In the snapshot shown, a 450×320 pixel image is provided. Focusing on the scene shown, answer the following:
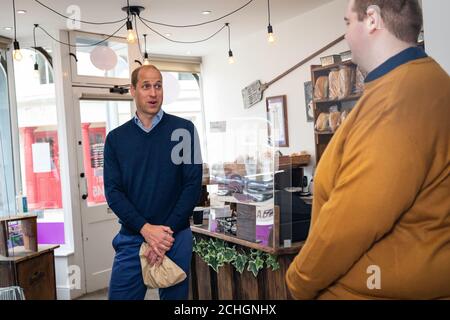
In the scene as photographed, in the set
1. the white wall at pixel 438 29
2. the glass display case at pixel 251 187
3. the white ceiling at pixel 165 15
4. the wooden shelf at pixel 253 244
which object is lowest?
the wooden shelf at pixel 253 244

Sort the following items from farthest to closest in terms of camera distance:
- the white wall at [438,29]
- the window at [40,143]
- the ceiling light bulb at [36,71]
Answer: the window at [40,143] < the ceiling light bulb at [36,71] < the white wall at [438,29]

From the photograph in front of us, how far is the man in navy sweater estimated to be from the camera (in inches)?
59.6

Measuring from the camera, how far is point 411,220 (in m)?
0.77

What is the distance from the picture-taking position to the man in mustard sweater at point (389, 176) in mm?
727

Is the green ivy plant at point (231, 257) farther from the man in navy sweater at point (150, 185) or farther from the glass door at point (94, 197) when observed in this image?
the glass door at point (94, 197)

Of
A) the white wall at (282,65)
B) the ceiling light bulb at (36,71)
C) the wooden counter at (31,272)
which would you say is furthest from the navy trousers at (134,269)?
the ceiling light bulb at (36,71)

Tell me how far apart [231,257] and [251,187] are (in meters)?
0.42

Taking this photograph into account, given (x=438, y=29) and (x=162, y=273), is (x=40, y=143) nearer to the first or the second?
(x=162, y=273)

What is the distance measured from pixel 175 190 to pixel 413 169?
981mm

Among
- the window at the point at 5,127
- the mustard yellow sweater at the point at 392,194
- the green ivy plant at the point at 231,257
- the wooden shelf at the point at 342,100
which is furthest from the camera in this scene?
the window at the point at 5,127

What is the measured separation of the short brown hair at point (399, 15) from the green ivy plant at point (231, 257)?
1.30 metres

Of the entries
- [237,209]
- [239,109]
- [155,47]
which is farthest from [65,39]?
[237,209]
